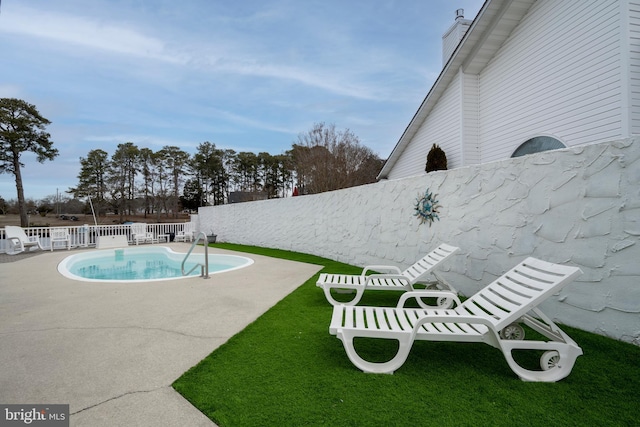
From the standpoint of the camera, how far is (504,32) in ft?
26.5

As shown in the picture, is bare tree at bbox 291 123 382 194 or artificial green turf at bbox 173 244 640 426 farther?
bare tree at bbox 291 123 382 194

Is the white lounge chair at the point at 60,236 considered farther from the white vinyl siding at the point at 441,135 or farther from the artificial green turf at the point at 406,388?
the white vinyl siding at the point at 441,135

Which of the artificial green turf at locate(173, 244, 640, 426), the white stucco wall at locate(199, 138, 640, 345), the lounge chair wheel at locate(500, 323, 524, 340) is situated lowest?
the artificial green turf at locate(173, 244, 640, 426)

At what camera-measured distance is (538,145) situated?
7281mm

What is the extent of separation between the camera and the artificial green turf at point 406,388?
205 cm

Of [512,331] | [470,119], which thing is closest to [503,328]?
[512,331]

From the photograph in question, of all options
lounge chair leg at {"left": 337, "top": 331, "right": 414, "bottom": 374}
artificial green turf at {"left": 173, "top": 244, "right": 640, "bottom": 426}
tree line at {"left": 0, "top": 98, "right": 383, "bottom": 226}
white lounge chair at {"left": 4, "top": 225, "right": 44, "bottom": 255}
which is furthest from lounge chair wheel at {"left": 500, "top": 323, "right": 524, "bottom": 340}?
tree line at {"left": 0, "top": 98, "right": 383, "bottom": 226}

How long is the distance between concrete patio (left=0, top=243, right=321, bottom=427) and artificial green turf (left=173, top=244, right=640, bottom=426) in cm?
28

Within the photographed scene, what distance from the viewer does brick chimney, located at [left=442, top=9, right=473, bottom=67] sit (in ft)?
38.8

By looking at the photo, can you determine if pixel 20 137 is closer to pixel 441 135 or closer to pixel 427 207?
pixel 441 135

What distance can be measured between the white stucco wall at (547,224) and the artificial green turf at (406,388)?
46cm

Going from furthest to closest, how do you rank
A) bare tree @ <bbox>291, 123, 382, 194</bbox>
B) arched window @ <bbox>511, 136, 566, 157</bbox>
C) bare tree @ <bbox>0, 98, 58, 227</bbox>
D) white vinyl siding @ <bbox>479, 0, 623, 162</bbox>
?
1. bare tree @ <bbox>0, 98, 58, 227</bbox>
2. bare tree @ <bbox>291, 123, 382, 194</bbox>
3. arched window @ <bbox>511, 136, 566, 157</bbox>
4. white vinyl siding @ <bbox>479, 0, 623, 162</bbox>

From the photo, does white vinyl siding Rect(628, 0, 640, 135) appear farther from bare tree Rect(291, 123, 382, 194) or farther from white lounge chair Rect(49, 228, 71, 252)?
white lounge chair Rect(49, 228, 71, 252)

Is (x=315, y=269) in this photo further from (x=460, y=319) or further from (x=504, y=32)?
(x=504, y=32)
